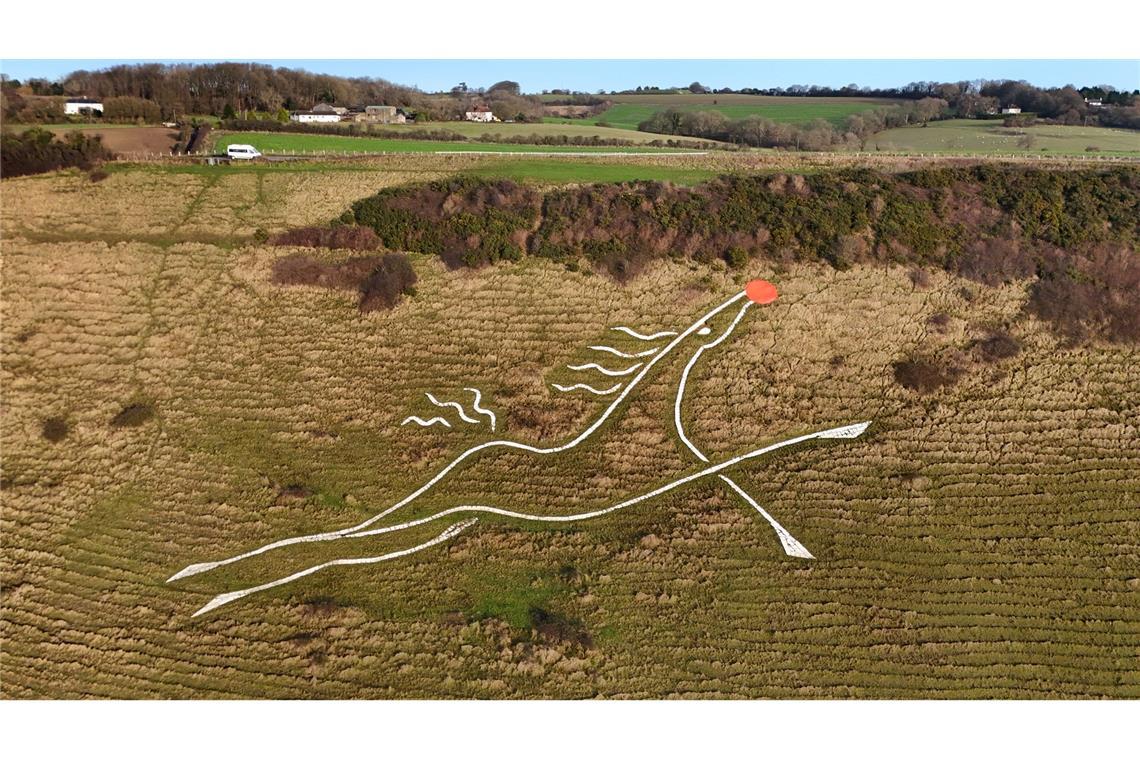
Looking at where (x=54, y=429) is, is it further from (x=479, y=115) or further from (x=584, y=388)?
(x=479, y=115)

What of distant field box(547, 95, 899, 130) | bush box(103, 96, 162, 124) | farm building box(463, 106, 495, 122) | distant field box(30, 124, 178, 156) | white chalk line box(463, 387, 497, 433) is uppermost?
distant field box(547, 95, 899, 130)

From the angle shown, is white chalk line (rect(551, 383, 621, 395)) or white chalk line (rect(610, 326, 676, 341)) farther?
white chalk line (rect(610, 326, 676, 341))

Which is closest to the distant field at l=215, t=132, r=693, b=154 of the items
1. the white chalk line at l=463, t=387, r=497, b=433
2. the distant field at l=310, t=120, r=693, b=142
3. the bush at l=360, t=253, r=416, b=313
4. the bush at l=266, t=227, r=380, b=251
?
the distant field at l=310, t=120, r=693, b=142

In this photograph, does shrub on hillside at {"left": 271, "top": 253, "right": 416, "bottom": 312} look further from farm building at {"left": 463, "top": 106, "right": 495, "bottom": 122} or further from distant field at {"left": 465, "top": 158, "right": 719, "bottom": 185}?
farm building at {"left": 463, "top": 106, "right": 495, "bottom": 122}

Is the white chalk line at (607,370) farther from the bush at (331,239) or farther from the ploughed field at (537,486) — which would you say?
the bush at (331,239)

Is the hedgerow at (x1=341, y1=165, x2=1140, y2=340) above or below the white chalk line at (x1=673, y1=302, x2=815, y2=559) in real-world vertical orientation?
above

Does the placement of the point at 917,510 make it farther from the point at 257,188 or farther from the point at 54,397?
the point at 257,188

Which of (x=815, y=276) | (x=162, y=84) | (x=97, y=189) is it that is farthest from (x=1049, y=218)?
(x=162, y=84)

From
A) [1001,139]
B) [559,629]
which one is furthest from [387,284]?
[1001,139]
